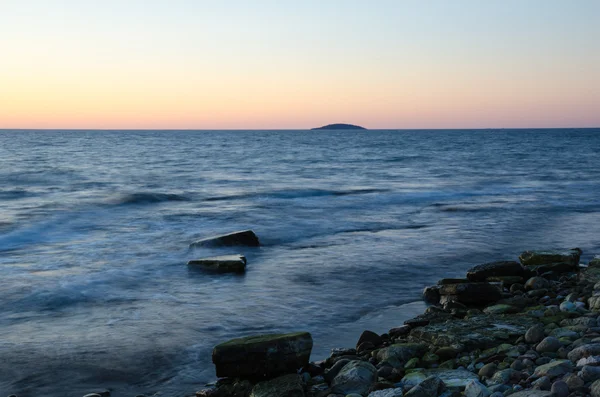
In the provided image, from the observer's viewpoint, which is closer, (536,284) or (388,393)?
(388,393)

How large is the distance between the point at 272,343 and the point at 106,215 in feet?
49.6

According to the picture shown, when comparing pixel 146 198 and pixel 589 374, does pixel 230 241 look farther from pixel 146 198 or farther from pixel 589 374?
pixel 146 198

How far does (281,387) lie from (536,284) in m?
5.10

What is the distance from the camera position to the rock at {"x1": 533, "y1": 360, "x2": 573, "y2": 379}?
480cm

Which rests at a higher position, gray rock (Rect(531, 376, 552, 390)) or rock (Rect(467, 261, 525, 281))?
gray rock (Rect(531, 376, 552, 390))

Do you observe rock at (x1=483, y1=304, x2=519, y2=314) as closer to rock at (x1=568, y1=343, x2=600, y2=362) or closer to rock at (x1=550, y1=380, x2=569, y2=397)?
rock at (x1=568, y1=343, x2=600, y2=362)

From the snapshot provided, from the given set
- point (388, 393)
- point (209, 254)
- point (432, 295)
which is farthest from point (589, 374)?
point (209, 254)

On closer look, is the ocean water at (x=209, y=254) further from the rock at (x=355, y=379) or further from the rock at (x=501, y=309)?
the rock at (x=355, y=379)

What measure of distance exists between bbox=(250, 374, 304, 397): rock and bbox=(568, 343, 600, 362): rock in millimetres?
2317

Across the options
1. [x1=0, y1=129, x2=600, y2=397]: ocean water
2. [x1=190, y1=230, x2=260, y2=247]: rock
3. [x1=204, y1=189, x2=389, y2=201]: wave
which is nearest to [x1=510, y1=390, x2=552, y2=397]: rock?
[x1=0, y1=129, x2=600, y2=397]: ocean water

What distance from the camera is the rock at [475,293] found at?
27.9 ft

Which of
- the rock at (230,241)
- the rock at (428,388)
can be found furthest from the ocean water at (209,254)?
the rock at (428,388)

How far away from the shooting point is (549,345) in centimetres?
572

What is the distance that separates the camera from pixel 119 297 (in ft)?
31.5
